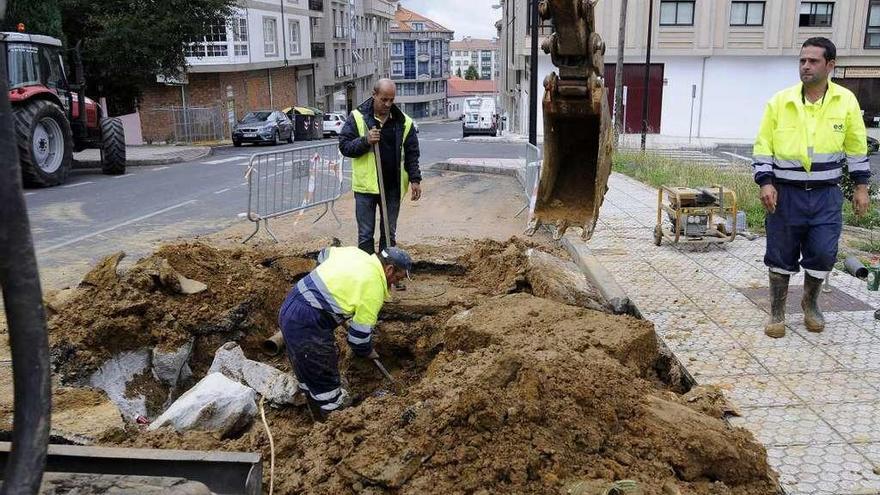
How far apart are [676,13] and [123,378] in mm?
33635

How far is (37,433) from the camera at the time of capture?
1731mm

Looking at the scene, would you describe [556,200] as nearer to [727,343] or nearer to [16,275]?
[727,343]

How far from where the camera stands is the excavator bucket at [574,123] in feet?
14.2

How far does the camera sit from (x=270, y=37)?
3878 centimetres

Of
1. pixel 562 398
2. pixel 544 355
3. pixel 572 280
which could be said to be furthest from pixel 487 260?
pixel 562 398

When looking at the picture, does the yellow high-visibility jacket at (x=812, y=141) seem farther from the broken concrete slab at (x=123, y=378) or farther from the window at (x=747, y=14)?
the window at (x=747, y=14)

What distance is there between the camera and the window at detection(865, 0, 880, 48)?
3356 cm

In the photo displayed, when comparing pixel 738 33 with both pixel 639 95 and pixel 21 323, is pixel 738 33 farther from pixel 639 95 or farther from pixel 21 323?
pixel 21 323

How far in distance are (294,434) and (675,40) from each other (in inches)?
1333

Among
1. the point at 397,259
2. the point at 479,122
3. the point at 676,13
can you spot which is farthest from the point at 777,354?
the point at 479,122

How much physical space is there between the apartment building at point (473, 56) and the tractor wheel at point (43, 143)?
162120 millimetres

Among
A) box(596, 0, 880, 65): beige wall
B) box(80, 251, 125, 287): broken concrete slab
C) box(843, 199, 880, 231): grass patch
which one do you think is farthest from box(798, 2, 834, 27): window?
box(80, 251, 125, 287): broken concrete slab

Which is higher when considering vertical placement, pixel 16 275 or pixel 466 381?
pixel 16 275

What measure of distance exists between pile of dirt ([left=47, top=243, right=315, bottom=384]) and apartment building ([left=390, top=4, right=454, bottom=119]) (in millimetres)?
83125
